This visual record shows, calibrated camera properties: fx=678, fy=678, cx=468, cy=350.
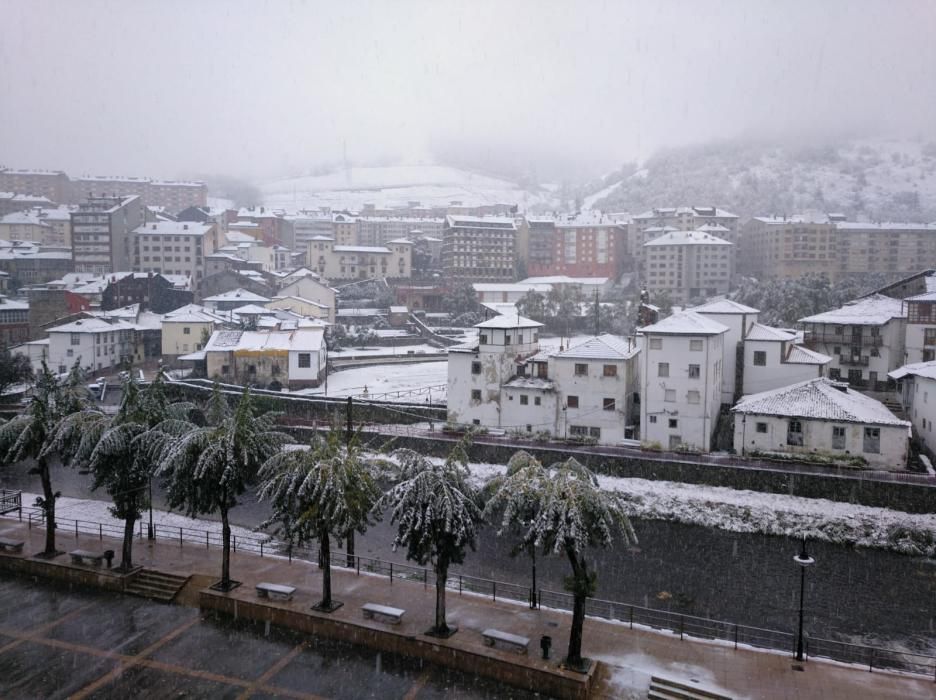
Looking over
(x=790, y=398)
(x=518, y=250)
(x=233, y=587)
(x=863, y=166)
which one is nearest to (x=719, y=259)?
(x=518, y=250)

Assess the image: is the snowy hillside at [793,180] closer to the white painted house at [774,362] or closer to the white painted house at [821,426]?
the white painted house at [774,362]

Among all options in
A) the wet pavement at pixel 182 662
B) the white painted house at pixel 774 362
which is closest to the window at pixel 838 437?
the white painted house at pixel 774 362

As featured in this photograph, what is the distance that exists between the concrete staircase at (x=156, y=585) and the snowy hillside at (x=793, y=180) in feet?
439

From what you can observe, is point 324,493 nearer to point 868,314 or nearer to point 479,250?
point 868,314

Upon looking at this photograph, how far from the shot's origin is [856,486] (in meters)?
27.9

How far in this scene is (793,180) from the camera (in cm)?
15550

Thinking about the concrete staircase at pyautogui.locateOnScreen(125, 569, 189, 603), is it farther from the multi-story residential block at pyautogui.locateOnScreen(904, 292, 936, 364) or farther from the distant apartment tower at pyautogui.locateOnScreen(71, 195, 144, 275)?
the distant apartment tower at pyautogui.locateOnScreen(71, 195, 144, 275)

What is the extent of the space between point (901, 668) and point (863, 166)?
179 m

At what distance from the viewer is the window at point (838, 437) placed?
98.6 ft

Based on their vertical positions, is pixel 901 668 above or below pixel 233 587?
below

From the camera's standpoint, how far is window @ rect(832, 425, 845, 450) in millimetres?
30062

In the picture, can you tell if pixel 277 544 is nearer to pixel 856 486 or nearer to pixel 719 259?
pixel 856 486

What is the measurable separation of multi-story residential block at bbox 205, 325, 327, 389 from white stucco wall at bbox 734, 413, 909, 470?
2867cm

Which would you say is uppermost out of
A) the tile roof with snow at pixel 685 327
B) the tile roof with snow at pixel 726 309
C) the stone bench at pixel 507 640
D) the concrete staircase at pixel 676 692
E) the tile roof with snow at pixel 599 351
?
the tile roof with snow at pixel 726 309
